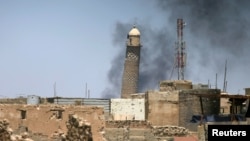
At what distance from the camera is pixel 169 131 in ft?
125

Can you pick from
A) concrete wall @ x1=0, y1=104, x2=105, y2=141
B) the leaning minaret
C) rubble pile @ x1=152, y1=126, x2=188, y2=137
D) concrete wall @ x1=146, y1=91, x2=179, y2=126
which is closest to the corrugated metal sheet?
concrete wall @ x1=146, y1=91, x2=179, y2=126

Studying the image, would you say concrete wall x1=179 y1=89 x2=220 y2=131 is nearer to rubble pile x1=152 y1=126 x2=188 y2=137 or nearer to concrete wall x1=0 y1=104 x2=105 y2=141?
rubble pile x1=152 y1=126 x2=188 y2=137

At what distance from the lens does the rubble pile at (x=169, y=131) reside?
38.0 meters

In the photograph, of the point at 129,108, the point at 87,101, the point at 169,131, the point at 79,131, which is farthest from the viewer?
the point at 129,108

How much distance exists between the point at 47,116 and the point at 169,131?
708 cm

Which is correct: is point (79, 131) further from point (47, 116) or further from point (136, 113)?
point (136, 113)

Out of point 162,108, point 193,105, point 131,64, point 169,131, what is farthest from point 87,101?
point 131,64

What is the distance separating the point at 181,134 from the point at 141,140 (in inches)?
90.5

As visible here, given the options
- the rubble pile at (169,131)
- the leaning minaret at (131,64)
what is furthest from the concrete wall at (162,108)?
the leaning minaret at (131,64)

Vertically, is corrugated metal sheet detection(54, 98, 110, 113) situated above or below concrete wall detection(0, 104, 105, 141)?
above

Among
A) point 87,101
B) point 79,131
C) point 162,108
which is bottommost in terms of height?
point 79,131

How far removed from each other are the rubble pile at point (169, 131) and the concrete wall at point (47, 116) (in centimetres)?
386

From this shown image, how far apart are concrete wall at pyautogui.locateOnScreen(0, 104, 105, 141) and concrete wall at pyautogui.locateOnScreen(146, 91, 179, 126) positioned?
7653 millimetres

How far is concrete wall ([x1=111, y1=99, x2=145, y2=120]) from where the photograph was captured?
44.7 m
